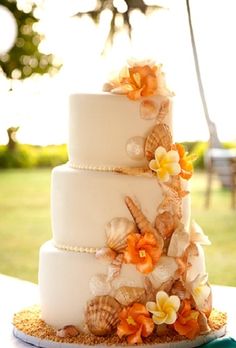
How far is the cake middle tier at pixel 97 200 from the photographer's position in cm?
285

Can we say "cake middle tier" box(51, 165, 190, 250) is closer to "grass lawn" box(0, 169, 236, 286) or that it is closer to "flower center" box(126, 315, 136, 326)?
"flower center" box(126, 315, 136, 326)

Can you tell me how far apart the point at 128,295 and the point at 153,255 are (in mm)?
159

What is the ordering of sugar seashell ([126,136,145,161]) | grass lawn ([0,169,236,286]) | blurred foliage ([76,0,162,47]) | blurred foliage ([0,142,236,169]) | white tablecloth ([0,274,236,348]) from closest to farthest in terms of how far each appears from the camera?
1. sugar seashell ([126,136,145,161])
2. white tablecloth ([0,274,236,348])
3. blurred foliage ([76,0,162,47])
4. grass lawn ([0,169,236,286])
5. blurred foliage ([0,142,236,169])

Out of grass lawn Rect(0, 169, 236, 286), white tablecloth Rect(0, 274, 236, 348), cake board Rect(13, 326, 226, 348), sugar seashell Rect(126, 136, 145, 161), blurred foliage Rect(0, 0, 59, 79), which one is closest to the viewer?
cake board Rect(13, 326, 226, 348)

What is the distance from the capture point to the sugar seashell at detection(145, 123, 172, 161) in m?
2.87

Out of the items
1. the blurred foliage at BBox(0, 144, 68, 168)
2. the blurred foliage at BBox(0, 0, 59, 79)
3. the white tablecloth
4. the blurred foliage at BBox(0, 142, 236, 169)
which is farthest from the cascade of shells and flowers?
the blurred foliage at BBox(0, 144, 68, 168)

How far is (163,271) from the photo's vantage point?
2848mm

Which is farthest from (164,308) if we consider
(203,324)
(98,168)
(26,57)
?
(26,57)

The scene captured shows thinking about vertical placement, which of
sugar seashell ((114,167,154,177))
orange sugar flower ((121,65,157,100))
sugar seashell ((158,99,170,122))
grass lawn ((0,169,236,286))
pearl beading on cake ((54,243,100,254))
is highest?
orange sugar flower ((121,65,157,100))

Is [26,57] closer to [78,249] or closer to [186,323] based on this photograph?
[78,249]

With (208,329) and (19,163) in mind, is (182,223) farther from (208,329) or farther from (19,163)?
(19,163)

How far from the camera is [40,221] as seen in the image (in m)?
9.43

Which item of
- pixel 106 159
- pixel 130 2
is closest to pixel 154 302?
pixel 106 159

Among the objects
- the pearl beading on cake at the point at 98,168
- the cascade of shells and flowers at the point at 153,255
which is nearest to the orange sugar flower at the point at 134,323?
the cascade of shells and flowers at the point at 153,255
